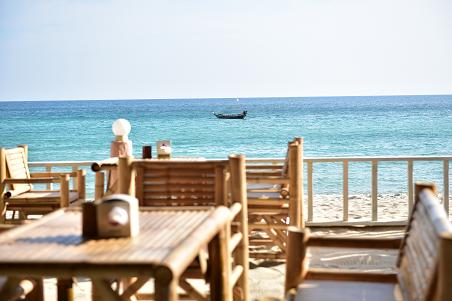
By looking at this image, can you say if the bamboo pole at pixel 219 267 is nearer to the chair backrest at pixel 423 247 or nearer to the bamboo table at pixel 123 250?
the bamboo table at pixel 123 250

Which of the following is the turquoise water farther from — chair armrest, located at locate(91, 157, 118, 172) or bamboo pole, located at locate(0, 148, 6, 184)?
chair armrest, located at locate(91, 157, 118, 172)

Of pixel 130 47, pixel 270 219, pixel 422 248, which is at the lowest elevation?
pixel 270 219

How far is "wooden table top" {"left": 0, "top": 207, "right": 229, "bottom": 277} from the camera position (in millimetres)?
2145

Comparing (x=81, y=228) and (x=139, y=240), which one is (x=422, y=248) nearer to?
(x=139, y=240)

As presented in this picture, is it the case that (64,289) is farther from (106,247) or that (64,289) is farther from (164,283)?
(164,283)

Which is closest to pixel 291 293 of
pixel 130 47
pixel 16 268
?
pixel 16 268

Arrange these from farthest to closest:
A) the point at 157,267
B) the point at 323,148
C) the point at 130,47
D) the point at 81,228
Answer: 1. the point at 130,47
2. the point at 323,148
3. the point at 81,228
4. the point at 157,267

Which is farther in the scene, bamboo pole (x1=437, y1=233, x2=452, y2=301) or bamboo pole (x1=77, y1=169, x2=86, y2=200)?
bamboo pole (x1=77, y1=169, x2=86, y2=200)

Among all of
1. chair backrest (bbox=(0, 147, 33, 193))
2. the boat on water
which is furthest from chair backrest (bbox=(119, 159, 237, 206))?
the boat on water

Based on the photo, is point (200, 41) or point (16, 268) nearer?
point (16, 268)

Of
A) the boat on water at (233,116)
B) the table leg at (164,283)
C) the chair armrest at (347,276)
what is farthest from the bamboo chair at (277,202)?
the boat on water at (233,116)

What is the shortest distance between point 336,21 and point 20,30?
996 inches

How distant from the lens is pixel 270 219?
5109 millimetres

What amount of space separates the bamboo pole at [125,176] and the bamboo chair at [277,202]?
1354 mm
